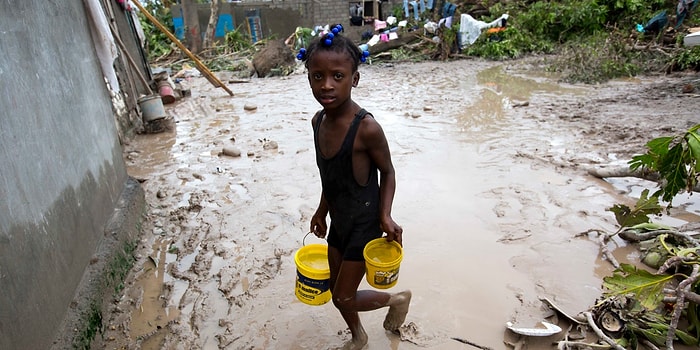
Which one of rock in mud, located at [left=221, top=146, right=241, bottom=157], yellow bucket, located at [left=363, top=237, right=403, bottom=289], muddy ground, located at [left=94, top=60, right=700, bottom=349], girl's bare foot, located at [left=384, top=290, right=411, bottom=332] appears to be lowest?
muddy ground, located at [left=94, top=60, right=700, bottom=349]

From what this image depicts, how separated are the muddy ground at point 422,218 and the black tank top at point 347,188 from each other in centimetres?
73

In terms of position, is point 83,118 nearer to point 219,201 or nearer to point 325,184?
point 219,201

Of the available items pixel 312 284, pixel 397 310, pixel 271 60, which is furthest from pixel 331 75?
pixel 271 60

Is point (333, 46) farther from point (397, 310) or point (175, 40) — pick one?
point (175, 40)

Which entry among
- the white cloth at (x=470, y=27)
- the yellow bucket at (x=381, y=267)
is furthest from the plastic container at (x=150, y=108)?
the white cloth at (x=470, y=27)

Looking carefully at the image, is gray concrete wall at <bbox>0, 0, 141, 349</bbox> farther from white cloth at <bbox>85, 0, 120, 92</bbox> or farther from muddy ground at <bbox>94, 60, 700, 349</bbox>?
white cloth at <bbox>85, 0, 120, 92</bbox>

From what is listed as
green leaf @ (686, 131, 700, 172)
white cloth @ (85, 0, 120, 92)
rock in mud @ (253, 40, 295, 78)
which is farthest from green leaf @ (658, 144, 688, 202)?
rock in mud @ (253, 40, 295, 78)

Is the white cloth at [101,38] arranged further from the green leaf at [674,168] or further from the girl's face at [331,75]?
the green leaf at [674,168]

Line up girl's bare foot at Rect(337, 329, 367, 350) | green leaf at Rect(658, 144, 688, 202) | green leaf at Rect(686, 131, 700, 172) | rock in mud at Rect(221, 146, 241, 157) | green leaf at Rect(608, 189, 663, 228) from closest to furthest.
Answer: green leaf at Rect(686, 131, 700, 172) → green leaf at Rect(658, 144, 688, 202) → girl's bare foot at Rect(337, 329, 367, 350) → green leaf at Rect(608, 189, 663, 228) → rock in mud at Rect(221, 146, 241, 157)

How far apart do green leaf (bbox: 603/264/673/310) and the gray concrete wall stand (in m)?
2.45

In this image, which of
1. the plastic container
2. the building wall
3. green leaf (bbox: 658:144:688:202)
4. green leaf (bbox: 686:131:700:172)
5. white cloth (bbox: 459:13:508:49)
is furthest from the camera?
the building wall

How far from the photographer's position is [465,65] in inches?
457

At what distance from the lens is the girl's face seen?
5.53ft

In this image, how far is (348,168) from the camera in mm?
1803
